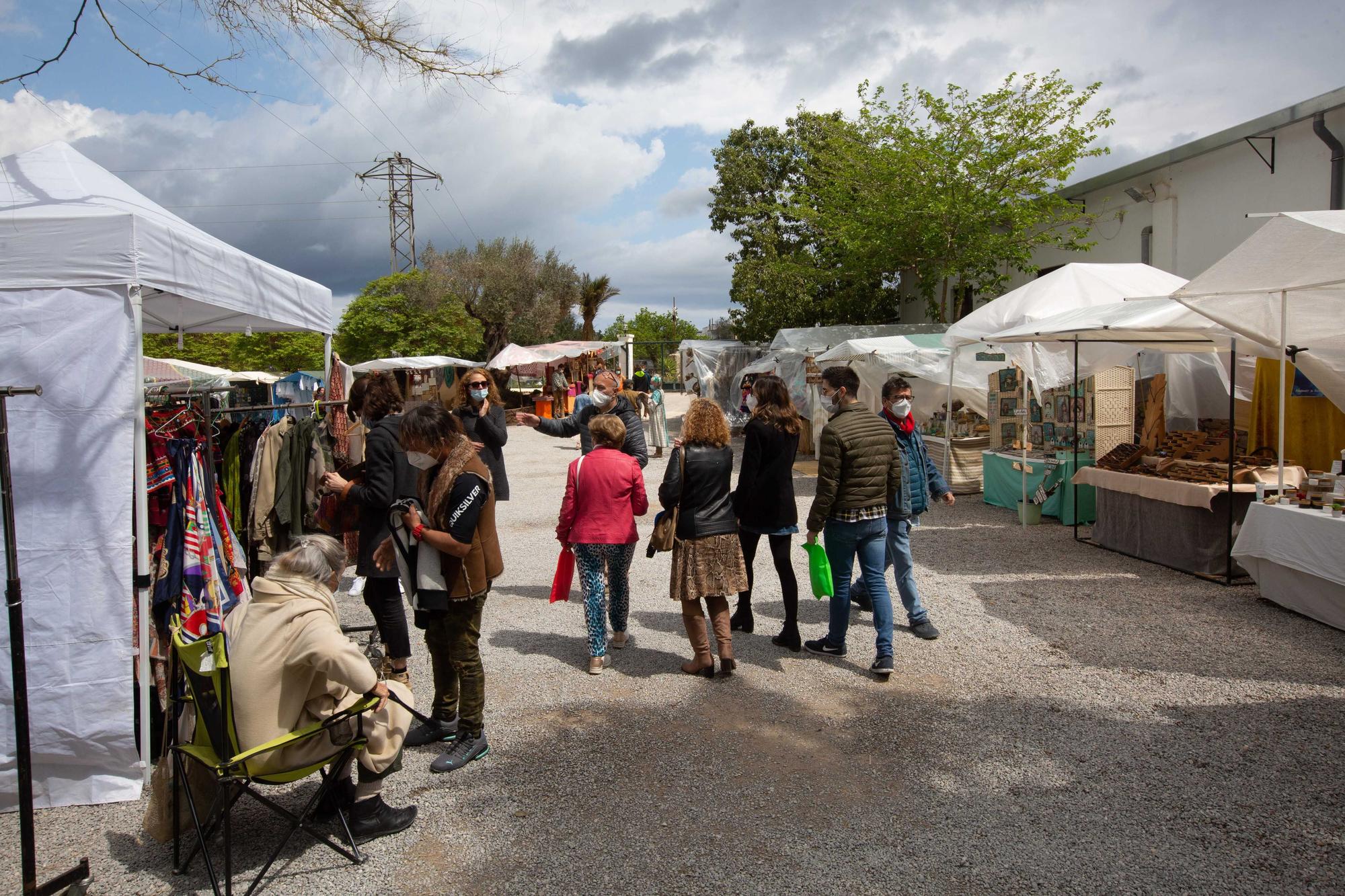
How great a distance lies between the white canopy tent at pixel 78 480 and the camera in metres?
3.41

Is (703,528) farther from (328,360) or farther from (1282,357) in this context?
(1282,357)

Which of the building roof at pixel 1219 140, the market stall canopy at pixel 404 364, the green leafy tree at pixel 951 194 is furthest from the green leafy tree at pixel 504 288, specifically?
the building roof at pixel 1219 140

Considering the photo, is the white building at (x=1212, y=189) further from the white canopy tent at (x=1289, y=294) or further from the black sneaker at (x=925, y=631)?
the black sneaker at (x=925, y=631)

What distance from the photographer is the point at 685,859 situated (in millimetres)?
3111

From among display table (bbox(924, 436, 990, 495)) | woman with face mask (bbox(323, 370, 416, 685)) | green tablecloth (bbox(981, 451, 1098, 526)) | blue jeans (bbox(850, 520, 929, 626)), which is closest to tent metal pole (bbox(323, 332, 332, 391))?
woman with face mask (bbox(323, 370, 416, 685))

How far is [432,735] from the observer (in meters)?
4.12

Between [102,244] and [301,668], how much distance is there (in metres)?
2.00

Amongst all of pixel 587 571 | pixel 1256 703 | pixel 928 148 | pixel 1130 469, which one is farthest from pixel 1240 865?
pixel 928 148

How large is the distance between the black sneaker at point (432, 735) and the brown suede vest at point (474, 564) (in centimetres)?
74

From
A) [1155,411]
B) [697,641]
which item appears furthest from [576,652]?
[1155,411]

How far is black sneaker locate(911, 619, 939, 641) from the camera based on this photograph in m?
5.56

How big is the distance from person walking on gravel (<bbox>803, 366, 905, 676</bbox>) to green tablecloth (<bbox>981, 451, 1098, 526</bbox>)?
477cm

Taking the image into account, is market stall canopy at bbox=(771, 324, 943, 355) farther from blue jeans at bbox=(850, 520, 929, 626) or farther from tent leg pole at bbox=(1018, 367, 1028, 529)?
blue jeans at bbox=(850, 520, 929, 626)

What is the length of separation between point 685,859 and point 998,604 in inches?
161
